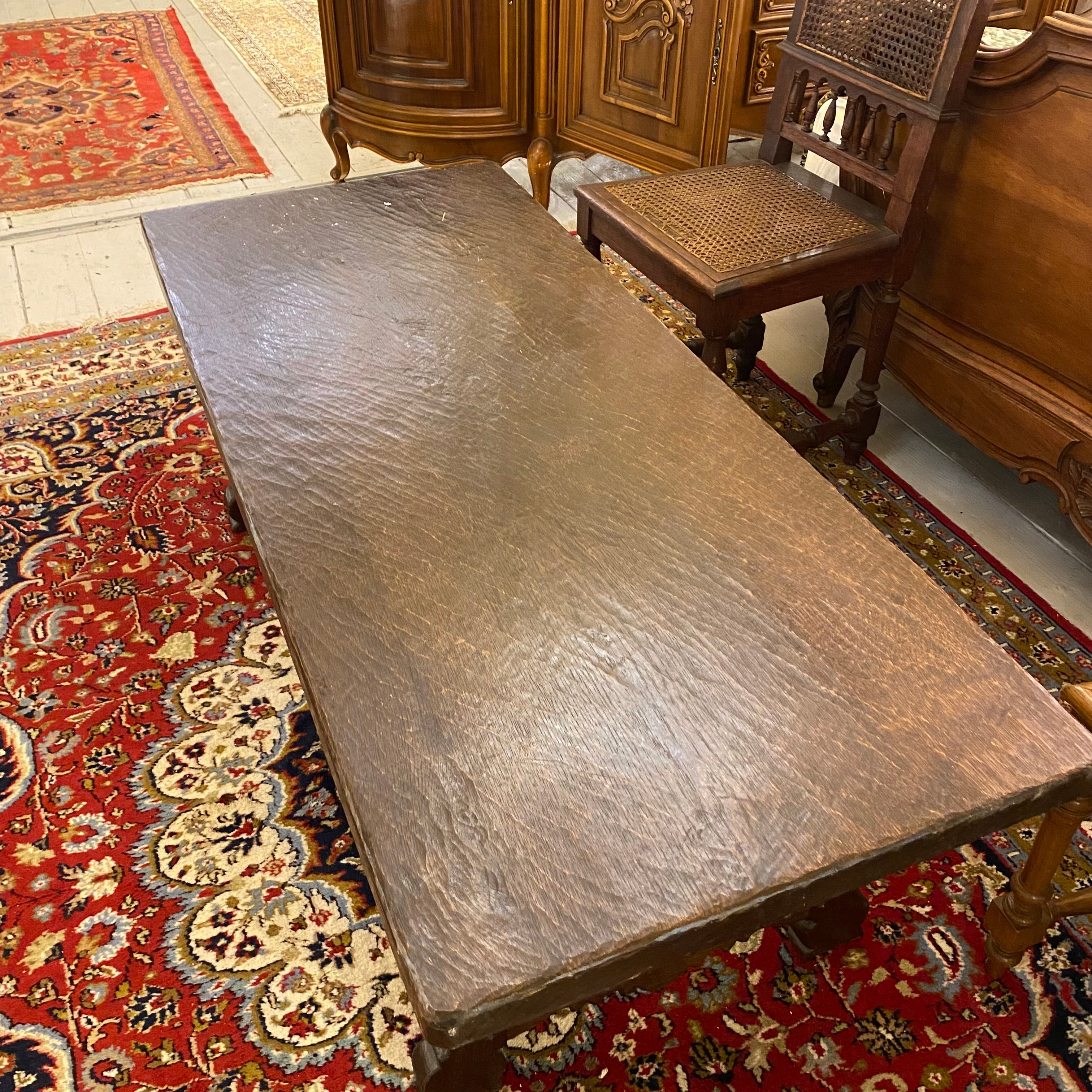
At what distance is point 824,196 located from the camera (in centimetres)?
220

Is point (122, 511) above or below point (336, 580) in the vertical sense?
below

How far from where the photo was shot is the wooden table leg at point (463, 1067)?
1.04 meters

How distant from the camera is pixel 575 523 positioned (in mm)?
1279

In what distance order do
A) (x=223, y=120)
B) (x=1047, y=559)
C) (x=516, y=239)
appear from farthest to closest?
(x=223, y=120)
(x=1047, y=559)
(x=516, y=239)

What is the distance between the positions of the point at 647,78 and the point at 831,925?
7.29 feet

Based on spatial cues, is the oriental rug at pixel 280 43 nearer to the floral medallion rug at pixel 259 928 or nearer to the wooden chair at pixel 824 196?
the wooden chair at pixel 824 196

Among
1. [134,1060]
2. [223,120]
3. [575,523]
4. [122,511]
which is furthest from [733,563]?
[223,120]

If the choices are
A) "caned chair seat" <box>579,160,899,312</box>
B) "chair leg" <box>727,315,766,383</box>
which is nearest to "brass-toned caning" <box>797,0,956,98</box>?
→ "caned chair seat" <box>579,160,899,312</box>

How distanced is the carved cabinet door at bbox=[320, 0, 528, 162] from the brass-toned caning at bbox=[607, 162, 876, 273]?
2.93 feet

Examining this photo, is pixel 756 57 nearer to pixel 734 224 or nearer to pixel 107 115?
pixel 734 224

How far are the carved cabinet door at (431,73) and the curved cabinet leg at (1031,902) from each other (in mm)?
2461

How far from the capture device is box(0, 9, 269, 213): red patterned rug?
11.9ft

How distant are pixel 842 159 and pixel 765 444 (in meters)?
1.02

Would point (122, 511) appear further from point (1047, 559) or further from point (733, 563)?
point (1047, 559)
